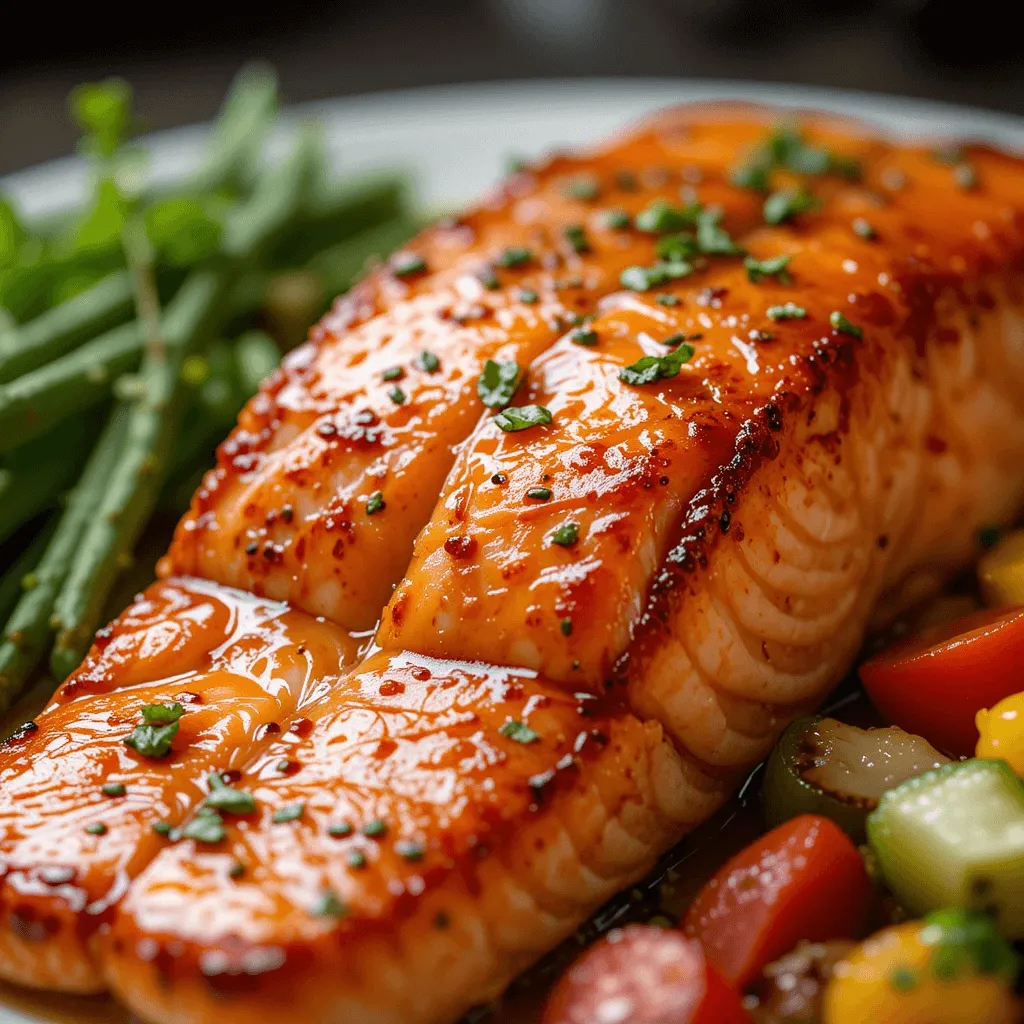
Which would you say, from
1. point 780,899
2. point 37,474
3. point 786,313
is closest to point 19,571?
point 37,474

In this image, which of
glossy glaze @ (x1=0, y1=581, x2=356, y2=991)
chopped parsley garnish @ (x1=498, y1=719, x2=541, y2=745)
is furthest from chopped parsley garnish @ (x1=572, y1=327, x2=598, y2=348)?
chopped parsley garnish @ (x1=498, y1=719, x2=541, y2=745)

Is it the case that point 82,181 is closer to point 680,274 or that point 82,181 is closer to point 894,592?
point 680,274

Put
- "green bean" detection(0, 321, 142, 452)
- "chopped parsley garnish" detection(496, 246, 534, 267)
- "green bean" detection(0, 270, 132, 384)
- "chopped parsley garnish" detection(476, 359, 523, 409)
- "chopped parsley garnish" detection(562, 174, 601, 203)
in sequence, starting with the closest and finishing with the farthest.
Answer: "chopped parsley garnish" detection(476, 359, 523, 409)
"chopped parsley garnish" detection(496, 246, 534, 267)
"green bean" detection(0, 321, 142, 452)
"chopped parsley garnish" detection(562, 174, 601, 203)
"green bean" detection(0, 270, 132, 384)

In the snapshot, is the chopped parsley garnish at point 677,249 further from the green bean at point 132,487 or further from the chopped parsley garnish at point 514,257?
the green bean at point 132,487

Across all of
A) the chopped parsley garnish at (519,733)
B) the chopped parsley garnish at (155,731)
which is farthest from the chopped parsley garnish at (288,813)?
the chopped parsley garnish at (519,733)

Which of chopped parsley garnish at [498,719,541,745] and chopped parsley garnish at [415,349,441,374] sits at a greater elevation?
chopped parsley garnish at [415,349,441,374]

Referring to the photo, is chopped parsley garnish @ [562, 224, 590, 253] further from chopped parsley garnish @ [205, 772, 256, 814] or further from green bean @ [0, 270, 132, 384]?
chopped parsley garnish @ [205, 772, 256, 814]

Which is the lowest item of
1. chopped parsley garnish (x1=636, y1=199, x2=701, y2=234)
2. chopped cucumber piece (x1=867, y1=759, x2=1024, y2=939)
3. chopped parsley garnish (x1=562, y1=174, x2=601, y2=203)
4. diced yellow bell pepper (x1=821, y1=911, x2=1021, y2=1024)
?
diced yellow bell pepper (x1=821, y1=911, x2=1021, y2=1024)
